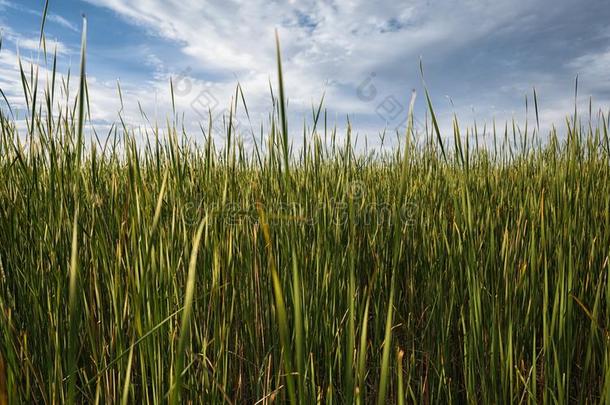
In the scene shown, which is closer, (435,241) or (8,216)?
(8,216)

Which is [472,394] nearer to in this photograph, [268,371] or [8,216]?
[268,371]

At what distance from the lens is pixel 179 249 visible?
141 cm

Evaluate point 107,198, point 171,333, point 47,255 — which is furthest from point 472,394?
point 107,198

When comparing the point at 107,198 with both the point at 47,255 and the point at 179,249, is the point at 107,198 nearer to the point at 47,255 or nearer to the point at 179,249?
the point at 47,255

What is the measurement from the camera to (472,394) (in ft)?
4.02

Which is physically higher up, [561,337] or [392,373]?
[561,337]

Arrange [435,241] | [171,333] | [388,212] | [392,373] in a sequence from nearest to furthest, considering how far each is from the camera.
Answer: [171,333] < [392,373] < [435,241] < [388,212]

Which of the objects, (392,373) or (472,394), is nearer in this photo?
(472,394)

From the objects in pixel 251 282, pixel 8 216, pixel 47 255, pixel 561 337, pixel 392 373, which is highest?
pixel 8 216

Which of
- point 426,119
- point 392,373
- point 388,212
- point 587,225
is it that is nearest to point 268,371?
point 392,373

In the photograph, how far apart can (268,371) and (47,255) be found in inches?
32.4

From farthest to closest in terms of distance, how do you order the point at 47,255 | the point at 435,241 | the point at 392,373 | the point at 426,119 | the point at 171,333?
the point at 426,119 → the point at 435,241 → the point at 392,373 → the point at 47,255 → the point at 171,333

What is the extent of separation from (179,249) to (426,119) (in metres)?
1.62

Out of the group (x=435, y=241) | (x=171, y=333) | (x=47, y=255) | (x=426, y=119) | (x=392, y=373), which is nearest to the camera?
(x=171, y=333)
